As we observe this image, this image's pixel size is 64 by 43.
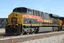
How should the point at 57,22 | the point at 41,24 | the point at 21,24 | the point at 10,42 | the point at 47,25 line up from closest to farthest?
the point at 10,42 → the point at 21,24 → the point at 41,24 → the point at 47,25 → the point at 57,22

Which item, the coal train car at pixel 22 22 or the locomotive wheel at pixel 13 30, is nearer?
the locomotive wheel at pixel 13 30

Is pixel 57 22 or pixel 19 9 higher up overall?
pixel 19 9

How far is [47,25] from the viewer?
1426 inches

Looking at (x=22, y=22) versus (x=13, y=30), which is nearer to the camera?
(x=13, y=30)

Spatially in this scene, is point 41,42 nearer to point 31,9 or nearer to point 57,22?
point 31,9

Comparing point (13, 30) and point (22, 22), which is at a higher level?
point (22, 22)

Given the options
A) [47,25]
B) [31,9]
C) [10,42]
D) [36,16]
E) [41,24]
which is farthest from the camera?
[47,25]

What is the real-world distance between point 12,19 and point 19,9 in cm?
192

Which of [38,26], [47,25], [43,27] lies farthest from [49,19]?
[38,26]

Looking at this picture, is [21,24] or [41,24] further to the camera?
[41,24]

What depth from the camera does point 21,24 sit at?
26234 mm

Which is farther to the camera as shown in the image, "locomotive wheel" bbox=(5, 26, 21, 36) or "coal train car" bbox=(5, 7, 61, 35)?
"coal train car" bbox=(5, 7, 61, 35)

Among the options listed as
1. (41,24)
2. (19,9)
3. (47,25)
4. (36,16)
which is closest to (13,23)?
(19,9)

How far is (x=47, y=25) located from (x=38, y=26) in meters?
5.07
